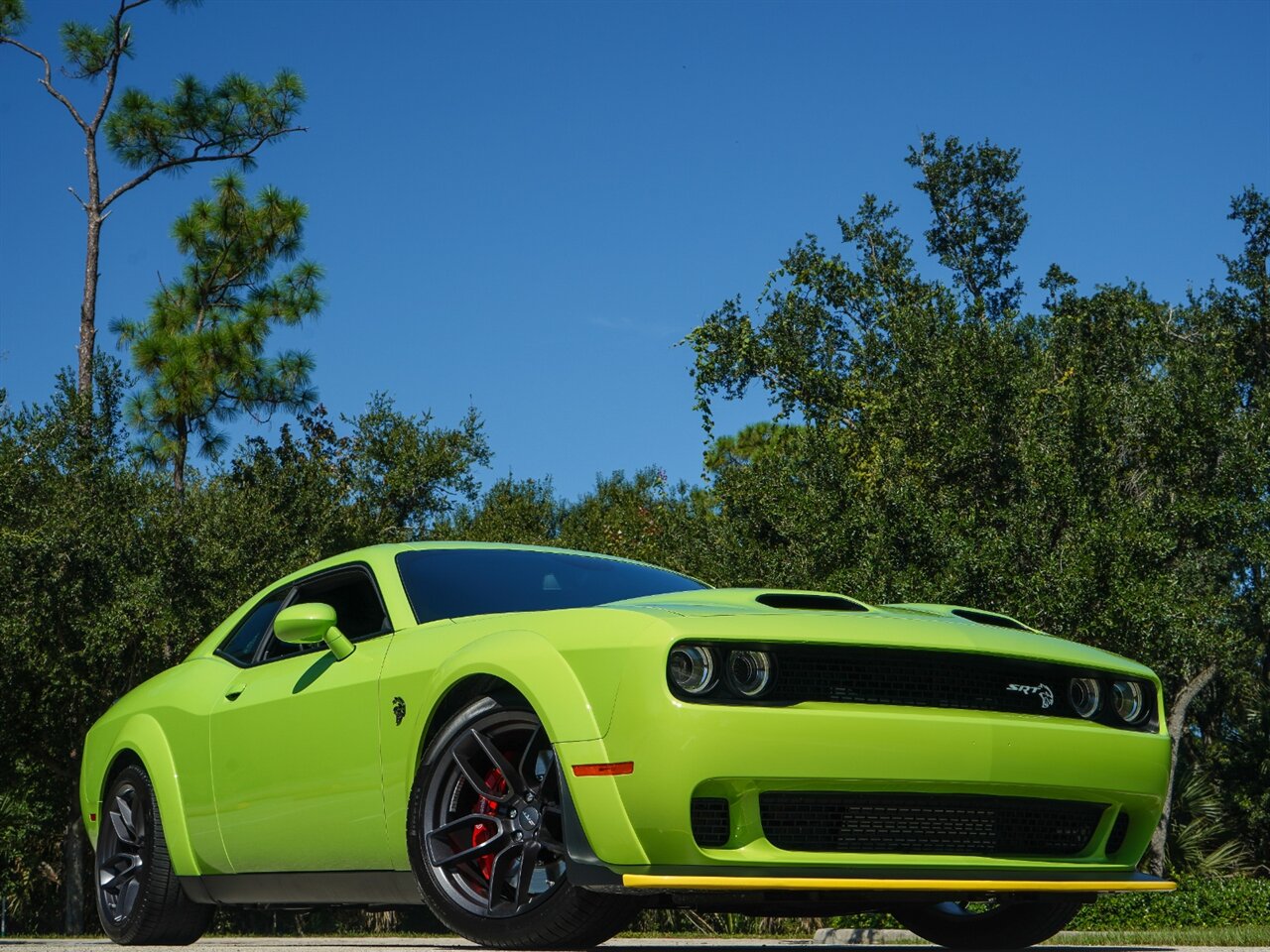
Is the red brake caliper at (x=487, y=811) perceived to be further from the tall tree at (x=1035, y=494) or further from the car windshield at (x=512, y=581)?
the tall tree at (x=1035, y=494)

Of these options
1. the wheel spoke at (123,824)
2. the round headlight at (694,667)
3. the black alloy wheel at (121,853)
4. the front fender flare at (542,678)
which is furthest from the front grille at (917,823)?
the wheel spoke at (123,824)

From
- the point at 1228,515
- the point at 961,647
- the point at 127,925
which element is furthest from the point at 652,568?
the point at 1228,515

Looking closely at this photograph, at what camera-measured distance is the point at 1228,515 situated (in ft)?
67.8

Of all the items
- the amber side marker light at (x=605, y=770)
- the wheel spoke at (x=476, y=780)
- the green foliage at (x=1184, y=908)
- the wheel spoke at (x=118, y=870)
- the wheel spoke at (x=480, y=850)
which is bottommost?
the green foliage at (x=1184, y=908)

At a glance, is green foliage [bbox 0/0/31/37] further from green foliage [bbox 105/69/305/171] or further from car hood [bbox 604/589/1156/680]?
car hood [bbox 604/589/1156/680]

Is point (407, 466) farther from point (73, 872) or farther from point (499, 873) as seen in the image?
point (499, 873)

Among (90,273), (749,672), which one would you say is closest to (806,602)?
(749,672)

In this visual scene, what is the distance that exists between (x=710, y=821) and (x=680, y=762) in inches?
8.2

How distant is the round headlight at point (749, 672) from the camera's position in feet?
13.6

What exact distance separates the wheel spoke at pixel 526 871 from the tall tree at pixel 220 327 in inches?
1035

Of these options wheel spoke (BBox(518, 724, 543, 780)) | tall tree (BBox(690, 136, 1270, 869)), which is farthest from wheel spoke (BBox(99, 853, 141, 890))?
tall tree (BBox(690, 136, 1270, 869))

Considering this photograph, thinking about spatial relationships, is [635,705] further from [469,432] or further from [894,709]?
[469,432]

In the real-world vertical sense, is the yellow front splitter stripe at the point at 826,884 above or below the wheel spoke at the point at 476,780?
below

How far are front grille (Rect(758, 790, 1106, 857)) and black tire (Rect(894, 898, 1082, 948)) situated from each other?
2.06 feet
